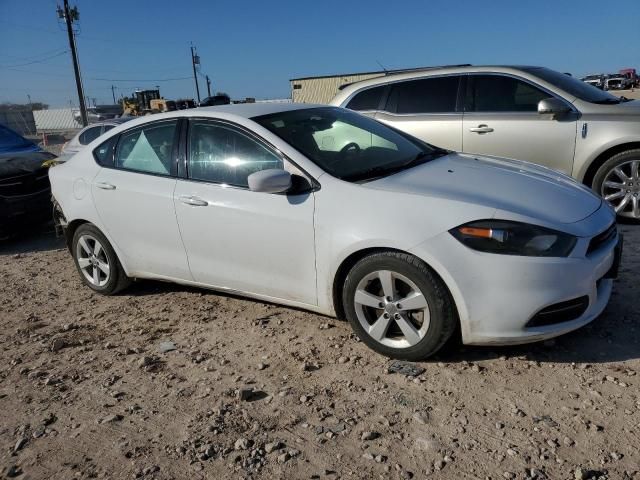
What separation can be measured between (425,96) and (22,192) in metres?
5.08

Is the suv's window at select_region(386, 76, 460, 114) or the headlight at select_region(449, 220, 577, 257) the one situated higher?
the suv's window at select_region(386, 76, 460, 114)

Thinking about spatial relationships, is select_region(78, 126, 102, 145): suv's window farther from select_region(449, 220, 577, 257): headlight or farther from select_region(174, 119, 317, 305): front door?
select_region(449, 220, 577, 257): headlight

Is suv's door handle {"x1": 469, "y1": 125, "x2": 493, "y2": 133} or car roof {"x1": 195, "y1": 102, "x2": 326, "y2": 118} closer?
car roof {"x1": 195, "y1": 102, "x2": 326, "y2": 118}

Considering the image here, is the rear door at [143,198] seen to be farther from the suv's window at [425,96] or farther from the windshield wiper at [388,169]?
the suv's window at [425,96]

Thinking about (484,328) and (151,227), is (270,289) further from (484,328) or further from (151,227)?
(484,328)

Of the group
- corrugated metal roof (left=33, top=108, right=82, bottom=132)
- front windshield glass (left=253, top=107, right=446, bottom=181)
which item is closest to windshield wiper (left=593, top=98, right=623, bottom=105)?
front windshield glass (left=253, top=107, right=446, bottom=181)

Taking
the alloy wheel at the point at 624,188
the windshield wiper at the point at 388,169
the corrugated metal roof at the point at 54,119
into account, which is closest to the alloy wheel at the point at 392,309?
the windshield wiper at the point at 388,169

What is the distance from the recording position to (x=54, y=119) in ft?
196

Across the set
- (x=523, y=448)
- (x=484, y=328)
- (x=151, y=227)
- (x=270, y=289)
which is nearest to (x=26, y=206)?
(x=151, y=227)

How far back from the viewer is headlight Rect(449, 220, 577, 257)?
113 inches

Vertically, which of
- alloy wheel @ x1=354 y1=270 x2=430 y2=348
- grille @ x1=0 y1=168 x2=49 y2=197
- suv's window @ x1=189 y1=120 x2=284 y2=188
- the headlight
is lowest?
alloy wheel @ x1=354 y1=270 x2=430 y2=348

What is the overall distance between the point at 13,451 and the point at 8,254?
4.62 metres

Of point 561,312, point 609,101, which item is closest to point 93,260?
point 561,312

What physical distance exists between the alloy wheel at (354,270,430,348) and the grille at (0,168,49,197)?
5292 mm
